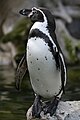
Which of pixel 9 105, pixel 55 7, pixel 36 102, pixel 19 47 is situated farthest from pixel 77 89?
pixel 55 7

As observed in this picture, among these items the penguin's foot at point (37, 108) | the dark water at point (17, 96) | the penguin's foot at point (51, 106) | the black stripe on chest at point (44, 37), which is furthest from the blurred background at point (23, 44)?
the black stripe on chest at point (44, 37)

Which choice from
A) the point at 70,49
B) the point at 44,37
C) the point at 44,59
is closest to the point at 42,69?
the point at 44,59

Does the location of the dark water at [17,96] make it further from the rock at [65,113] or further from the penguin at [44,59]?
the penguin at [44,59]

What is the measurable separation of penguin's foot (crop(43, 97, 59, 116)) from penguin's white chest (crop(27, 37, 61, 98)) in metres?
0.13

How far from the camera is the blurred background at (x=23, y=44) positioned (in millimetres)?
12173

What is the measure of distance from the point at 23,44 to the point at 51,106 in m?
14.1

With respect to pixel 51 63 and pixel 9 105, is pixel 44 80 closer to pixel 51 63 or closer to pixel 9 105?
pixel 51 63

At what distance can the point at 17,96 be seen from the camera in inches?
480

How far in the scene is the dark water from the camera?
9.80 meters

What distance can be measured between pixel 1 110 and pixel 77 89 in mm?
3731

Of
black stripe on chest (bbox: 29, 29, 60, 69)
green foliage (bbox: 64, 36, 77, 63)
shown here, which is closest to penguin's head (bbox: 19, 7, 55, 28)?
black stripe on chest (bbox: 29, 29, 60, 69)

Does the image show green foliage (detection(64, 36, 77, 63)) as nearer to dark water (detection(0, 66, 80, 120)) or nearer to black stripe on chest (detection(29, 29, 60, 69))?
dark water (detection(0, 66, 80, 120))

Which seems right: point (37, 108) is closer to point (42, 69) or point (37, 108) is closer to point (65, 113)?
point (65, 113)

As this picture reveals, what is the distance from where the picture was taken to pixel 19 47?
21406 mm
